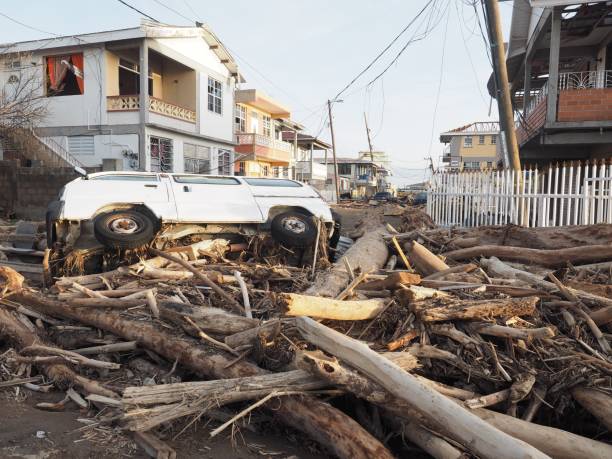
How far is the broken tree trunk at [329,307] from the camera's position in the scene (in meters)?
3.67

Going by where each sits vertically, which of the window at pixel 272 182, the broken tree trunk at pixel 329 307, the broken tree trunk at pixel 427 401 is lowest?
the broken tree trunk at pixel 427 401

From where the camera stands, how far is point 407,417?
9.80 feet

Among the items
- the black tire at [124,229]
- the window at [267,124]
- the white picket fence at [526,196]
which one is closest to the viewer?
the black tire at [124,229]

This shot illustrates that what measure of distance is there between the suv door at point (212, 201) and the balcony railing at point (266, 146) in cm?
2111

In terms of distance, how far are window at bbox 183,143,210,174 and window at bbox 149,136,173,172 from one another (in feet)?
4.12

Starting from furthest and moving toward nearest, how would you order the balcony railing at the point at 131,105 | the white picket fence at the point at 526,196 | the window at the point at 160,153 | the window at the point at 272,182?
the window at the point at 160,153
the balcony railing at the point at 131,105
the white picket fence at the point at 526,196
the window at the point at 272,182

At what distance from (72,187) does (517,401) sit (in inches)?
261

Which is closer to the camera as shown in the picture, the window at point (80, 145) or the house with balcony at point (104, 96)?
the house with balcony at point (104, 96)

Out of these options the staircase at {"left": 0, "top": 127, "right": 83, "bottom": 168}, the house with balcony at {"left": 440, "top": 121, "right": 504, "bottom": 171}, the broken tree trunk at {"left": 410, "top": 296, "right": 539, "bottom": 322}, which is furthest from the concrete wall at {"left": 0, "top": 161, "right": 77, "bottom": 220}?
the house with balcony at {"left": 440, "top": 121, "right": 504, "bottom": 171}

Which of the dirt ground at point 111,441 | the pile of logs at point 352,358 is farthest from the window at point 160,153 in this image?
the dirt ground at point 111,441

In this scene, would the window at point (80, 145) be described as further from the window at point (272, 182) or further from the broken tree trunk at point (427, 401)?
the broken tree trunk at point (427, 401)

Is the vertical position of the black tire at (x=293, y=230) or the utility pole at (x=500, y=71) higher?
the utility pole at (x=500, y=71)

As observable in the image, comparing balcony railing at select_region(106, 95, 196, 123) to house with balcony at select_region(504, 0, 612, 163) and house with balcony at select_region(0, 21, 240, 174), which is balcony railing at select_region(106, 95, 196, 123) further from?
house with balcony at select_region(504, 0, 612, 163)

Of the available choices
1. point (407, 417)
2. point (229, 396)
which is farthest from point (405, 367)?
point (229, 396)
